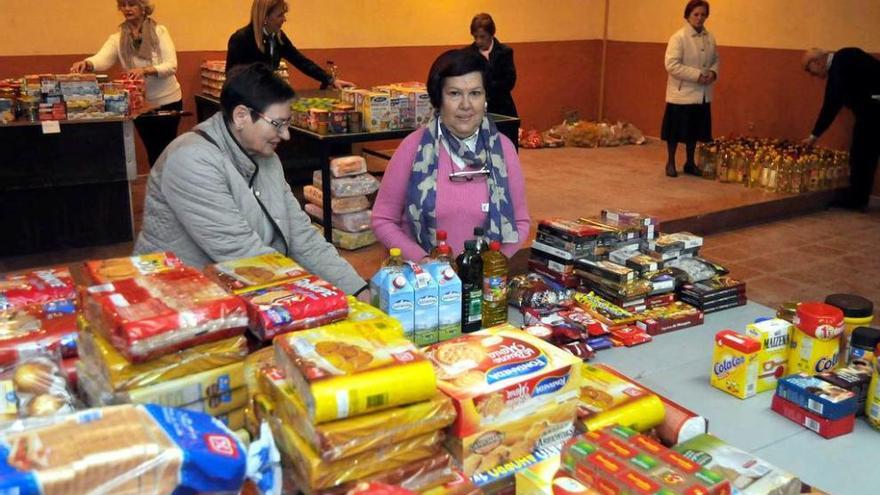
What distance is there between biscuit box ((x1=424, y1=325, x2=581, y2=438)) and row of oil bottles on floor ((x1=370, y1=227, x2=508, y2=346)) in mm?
355

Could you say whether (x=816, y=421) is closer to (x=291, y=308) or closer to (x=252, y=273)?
(x=291, y=308)

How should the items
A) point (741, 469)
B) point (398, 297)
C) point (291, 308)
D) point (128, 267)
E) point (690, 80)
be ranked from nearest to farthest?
1. point (741, 469)
2. point (291, 308)
3. point (128, 267)
4. point (398, 297)
5. point (690, 80)

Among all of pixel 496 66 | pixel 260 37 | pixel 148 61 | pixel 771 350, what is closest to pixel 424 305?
pixel 771 350

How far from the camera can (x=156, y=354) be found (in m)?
1.35

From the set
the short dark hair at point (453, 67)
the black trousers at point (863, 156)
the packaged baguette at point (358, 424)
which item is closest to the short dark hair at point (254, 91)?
the short dark hair at point (453, 67)

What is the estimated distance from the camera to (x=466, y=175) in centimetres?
285

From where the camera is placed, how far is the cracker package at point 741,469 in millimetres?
1439

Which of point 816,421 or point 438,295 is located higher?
point 438,295

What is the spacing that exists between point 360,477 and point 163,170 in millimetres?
1450

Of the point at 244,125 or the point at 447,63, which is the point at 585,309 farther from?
the point at 244,125

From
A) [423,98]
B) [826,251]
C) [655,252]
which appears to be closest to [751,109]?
[826,251]

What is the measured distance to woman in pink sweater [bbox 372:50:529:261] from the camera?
2834 mm

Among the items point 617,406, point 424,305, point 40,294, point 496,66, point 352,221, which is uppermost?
point 496,66

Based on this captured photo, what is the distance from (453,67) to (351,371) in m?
1.66
